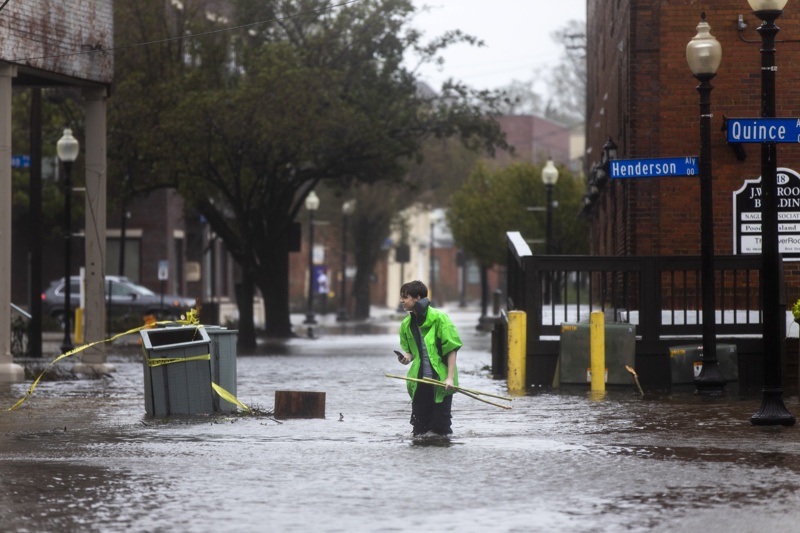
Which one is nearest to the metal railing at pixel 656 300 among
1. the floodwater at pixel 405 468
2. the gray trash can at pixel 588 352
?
the gray trash can at pixel 588 352

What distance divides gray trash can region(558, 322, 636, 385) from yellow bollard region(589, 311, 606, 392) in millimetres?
159

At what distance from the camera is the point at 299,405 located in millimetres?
15242

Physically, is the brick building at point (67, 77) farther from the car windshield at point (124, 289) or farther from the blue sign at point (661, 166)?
the car windshield at point (124, 289)

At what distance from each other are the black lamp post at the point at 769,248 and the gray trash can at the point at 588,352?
17.0 feet

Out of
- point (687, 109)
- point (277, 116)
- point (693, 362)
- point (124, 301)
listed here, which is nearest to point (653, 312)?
point (693, 362)

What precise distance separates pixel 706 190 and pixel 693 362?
2.54 m

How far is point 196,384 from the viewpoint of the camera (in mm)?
15531

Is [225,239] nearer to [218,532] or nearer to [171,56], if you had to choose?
[171,56]

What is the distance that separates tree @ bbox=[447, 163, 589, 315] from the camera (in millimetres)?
56312

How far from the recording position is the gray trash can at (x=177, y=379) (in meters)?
15.3

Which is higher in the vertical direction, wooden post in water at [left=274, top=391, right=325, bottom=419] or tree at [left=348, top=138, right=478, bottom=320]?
tree at [left=348, top=138, right=478, bottom=320]

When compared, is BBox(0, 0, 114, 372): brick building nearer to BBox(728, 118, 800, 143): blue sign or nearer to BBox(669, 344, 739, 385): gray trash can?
BBox(669, 344, 739, 385): gray trash can

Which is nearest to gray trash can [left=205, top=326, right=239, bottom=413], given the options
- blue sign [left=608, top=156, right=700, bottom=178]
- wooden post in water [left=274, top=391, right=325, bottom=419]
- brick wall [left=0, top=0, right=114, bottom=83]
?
wooden post in water [left=274, top=391, right=325, bottom=419]

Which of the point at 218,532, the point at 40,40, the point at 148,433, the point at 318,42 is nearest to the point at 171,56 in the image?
the point at 318,42
